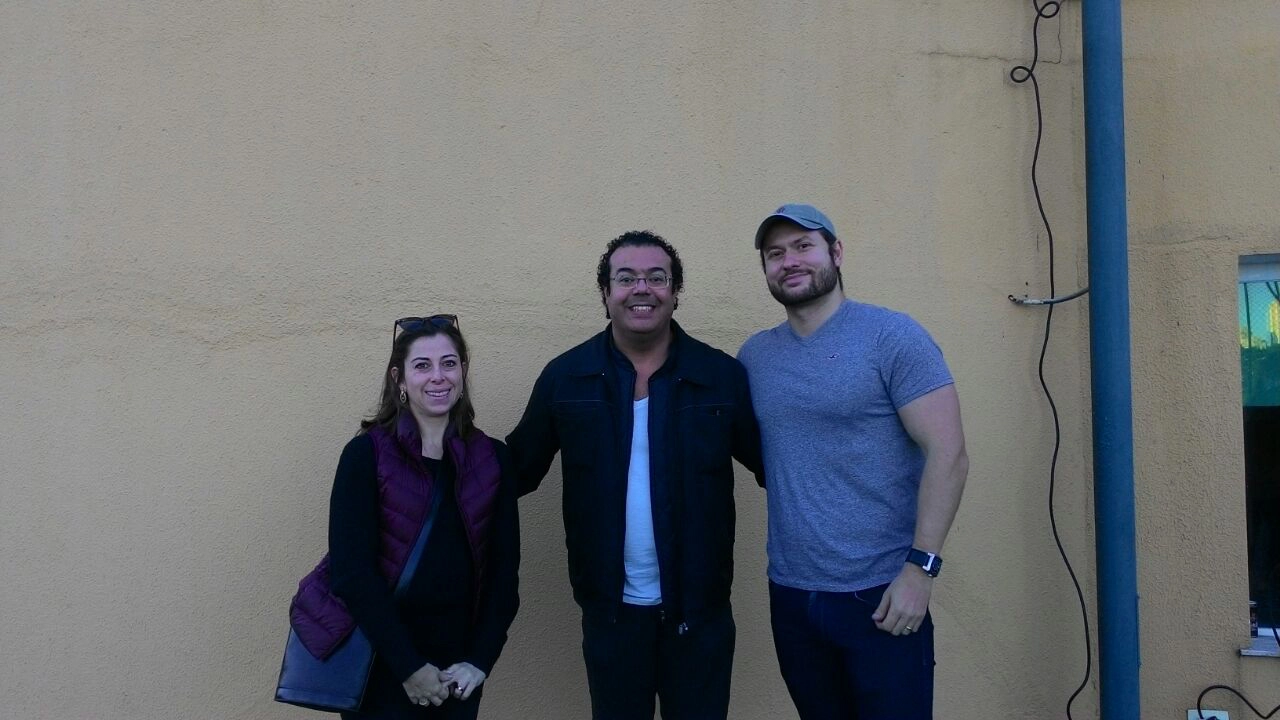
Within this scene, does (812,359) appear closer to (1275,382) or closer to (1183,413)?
(1183,413)

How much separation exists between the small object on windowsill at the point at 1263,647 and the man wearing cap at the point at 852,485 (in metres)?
1.47

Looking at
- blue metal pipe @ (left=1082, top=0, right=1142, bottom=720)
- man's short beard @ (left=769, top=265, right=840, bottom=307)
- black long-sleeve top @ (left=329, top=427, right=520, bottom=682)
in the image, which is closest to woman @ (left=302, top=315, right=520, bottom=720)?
black long-sleeve top @ (left=329, top=427, right=520, bottom=682)

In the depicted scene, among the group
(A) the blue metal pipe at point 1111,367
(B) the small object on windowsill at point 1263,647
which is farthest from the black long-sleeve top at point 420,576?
(B) the small object on windowsill at point 1263,647

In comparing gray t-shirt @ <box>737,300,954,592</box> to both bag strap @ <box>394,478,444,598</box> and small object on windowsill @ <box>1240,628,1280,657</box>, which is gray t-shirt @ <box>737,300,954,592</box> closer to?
bag strap @ <box>394,478,444,598</box>

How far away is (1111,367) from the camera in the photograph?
3104 millimetres

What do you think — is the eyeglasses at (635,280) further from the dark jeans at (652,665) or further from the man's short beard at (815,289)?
the dark jeans at (652,665)

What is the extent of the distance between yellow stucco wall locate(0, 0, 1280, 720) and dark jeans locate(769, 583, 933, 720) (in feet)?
2.56

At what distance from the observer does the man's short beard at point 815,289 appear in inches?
101

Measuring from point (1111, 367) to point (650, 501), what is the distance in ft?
5.32

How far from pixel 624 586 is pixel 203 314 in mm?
1727

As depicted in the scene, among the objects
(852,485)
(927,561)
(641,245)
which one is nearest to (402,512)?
(641,245)

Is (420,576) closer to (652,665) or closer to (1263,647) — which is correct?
(652,665)

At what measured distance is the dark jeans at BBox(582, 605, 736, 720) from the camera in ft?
8.57

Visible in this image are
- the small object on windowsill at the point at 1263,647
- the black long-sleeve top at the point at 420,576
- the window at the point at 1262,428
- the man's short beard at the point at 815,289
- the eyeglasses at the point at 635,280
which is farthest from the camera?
the window at the point at 1262,428
